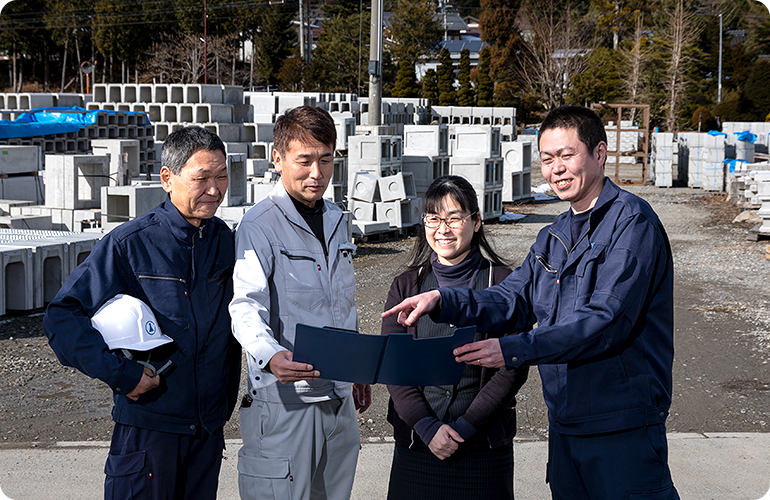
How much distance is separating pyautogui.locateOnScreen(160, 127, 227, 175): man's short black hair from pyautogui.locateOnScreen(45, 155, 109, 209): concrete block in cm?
905

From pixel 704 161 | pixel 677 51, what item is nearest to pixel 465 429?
pixel 704 161

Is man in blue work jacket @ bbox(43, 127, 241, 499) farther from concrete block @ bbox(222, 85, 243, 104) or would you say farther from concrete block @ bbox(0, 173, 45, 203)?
concrete block @ bbox(222, 85, 243, 104)

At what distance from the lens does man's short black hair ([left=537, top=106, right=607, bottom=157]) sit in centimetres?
268

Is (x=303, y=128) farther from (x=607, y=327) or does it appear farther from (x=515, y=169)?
(x=515, y=169)

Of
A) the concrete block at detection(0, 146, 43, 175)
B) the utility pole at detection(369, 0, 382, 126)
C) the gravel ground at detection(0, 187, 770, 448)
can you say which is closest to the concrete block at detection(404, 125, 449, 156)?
the utility pole at detection(369, 0, 382, 126)

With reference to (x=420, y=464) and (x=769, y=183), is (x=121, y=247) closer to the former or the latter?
(x=420, y=464)

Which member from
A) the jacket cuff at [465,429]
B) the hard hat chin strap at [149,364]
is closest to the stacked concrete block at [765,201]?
the jacket cuff at [465,429]

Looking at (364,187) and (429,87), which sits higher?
(429,87)

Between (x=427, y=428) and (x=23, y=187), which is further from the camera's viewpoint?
(x=23, y=187)

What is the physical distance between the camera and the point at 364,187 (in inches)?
581

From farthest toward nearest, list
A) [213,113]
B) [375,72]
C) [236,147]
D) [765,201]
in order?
[375,72], [213,113], [236,147], [765,201]

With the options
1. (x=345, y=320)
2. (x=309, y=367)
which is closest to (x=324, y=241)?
(x=345, y=320)

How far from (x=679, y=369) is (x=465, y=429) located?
15.9 ft

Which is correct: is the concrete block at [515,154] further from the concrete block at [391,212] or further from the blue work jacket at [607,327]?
the blue work jacket at [607,327]
